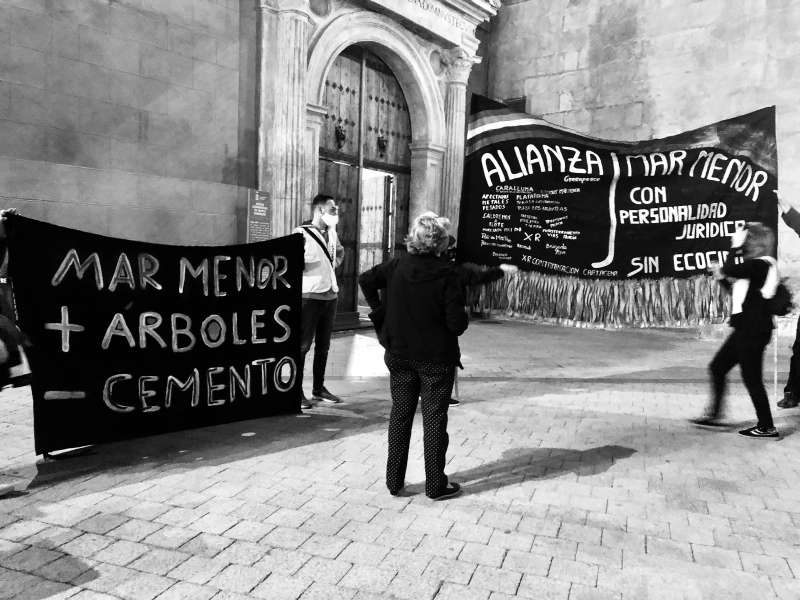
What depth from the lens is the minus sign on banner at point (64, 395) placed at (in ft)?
12.6

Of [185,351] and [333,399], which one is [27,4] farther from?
[333,399]

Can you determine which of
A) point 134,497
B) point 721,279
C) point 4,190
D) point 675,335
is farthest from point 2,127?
point 675,335

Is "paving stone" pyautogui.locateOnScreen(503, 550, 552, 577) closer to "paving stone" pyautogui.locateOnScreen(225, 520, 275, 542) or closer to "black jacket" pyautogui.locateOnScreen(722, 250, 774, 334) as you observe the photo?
"paving stone" pyautogui.locateOnScreen(225, 520, 275, 542)

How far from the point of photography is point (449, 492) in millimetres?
3592

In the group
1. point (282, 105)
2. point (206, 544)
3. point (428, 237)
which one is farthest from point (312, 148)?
point (206, 544)

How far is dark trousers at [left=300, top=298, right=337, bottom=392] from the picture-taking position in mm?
5508

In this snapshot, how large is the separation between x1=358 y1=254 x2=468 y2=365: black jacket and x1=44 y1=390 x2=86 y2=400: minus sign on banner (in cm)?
196

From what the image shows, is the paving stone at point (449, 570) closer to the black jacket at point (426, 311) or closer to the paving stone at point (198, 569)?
the paving stone at point (198, 569)

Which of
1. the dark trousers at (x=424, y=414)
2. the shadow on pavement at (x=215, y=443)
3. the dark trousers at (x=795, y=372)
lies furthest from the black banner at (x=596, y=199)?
the dark trousers at (x=424, y=414)

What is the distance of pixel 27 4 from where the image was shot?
20.8 ft

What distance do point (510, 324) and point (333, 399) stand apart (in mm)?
7007

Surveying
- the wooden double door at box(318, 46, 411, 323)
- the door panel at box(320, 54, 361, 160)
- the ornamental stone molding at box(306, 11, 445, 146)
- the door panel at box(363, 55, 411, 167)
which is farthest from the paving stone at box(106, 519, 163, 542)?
the door panel at box(363, 55, 411, 167)

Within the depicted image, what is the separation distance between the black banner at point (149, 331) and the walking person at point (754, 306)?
340cm

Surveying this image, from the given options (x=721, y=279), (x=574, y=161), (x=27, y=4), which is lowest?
(x=721, y=279)
